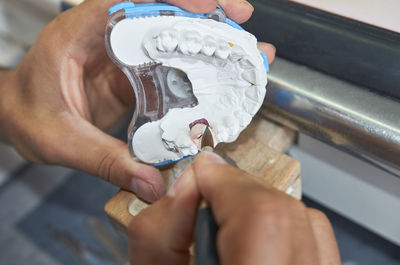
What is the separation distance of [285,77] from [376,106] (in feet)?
0.43

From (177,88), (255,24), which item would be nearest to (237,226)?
(177,88)

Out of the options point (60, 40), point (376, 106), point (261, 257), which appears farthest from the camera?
point (60, 40)

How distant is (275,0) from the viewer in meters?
0.59

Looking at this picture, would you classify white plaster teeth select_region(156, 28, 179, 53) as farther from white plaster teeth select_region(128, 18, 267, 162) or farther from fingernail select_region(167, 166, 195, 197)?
fingernail select_region(167, 166, 195, 197)

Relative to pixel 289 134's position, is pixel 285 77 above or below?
above

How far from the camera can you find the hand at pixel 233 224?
0.29m

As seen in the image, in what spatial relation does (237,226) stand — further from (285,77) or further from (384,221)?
(384,221)

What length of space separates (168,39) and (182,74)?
0.10m

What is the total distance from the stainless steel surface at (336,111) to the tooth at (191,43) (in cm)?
17

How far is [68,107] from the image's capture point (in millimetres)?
650

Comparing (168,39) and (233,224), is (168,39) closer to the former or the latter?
(168,39)

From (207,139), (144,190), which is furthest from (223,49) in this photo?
(144,190)

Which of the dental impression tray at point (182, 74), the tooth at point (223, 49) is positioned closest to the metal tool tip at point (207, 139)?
the dental impression tray at point (182, 74)

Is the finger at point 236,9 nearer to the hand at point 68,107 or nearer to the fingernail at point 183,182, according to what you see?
the hand at point 68,107
